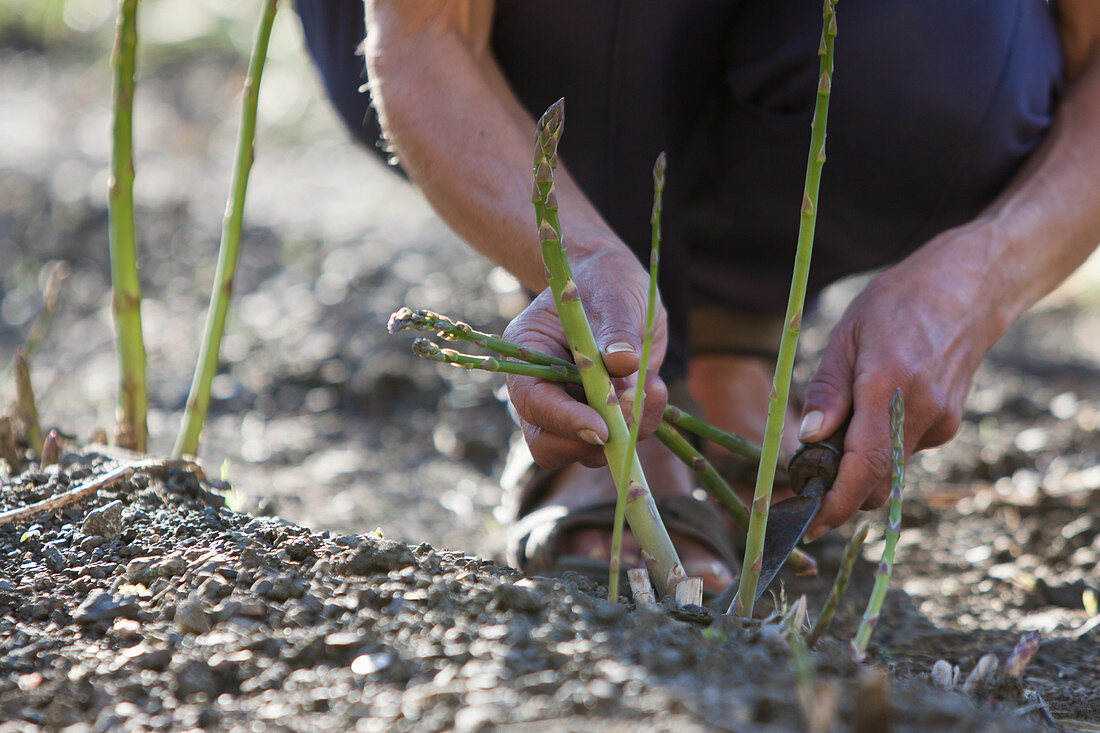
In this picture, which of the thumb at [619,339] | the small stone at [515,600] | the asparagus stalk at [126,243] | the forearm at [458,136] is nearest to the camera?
the small stone at [515,600]

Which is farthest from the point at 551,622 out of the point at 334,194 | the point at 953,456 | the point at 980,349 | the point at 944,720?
the point at 334,194

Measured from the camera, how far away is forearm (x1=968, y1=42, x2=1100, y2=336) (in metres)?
1.20

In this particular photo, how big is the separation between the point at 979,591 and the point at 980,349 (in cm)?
47

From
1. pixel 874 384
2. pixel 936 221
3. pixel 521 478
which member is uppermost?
pixel 936 221

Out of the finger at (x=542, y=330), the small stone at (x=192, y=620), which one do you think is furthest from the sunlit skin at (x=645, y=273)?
the small stone at (x=192, y=620)

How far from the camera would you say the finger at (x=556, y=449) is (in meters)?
0.91

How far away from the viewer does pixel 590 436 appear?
0.86 metres

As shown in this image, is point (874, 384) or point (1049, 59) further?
point (1049, 59)

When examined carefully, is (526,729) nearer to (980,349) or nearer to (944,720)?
(944,720)

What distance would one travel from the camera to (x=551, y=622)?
742mm

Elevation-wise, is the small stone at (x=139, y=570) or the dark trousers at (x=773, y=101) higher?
the dark trousers at (x=773, y=101)

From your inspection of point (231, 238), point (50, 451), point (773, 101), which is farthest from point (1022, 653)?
point (50, 451)

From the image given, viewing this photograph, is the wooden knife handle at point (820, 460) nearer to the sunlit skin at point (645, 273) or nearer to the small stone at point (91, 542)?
the sunlit skin at point (645, 273)

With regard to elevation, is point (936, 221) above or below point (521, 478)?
above
